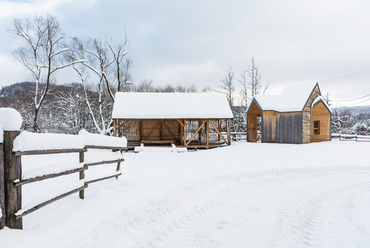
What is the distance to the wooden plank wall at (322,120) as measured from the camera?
19.2 meters

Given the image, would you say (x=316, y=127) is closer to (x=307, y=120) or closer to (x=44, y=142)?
(x=307, y=120)

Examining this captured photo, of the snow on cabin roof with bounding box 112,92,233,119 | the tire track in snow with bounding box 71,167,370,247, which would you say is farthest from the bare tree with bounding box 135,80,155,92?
the tire track in snow with bounding box 71,167,370,247

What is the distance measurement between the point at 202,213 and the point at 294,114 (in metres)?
15.1

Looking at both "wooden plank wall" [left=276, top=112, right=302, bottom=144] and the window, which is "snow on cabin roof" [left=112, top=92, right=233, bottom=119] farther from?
the window

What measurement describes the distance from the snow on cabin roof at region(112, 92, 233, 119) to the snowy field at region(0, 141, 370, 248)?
26.3ft

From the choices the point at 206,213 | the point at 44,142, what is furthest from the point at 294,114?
the point at 44,142

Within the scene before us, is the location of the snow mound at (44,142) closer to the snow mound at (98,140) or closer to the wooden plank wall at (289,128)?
the snow mound at (98,140)

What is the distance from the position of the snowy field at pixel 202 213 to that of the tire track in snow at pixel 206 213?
0.6 inches

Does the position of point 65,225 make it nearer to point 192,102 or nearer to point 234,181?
point 234,181

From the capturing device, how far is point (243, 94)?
107 ft

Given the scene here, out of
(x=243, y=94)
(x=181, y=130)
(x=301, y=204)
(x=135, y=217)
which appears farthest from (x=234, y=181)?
(x=243, y=94)

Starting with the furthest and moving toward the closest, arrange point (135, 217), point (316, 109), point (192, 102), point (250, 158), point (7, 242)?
point (316, 109), point (192, 102), point (250, 158), point (135, 217), point (7, 242)

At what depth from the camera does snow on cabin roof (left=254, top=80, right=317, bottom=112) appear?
17.2 m

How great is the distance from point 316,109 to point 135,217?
20.5 m
